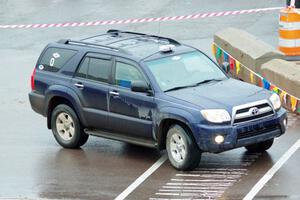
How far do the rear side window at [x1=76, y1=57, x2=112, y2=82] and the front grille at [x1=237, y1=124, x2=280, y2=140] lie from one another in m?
2.54

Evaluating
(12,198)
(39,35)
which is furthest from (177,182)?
(39,35)

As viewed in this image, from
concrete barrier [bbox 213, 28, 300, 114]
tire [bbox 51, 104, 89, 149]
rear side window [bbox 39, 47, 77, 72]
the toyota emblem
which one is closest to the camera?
the toyota emblem

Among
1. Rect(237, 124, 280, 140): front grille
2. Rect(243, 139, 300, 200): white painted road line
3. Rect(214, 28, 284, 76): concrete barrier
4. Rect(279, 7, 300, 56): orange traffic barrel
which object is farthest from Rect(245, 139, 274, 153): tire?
Rect(279, 7, 300, 56): orange traffic barrel

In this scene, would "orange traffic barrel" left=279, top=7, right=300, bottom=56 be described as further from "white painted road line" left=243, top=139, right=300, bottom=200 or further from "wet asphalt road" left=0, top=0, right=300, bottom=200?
"white painted road line" left=243, top=139, right=300, bottom=200

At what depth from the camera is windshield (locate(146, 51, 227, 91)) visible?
1343 centimetres

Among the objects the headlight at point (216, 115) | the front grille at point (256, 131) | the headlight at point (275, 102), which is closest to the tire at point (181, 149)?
the headlight at point (216, 115)

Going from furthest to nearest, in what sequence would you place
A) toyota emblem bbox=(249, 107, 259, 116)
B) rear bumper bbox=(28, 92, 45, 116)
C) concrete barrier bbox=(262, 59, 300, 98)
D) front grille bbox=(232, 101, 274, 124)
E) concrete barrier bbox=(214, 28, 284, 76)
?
concrete barrier bbox=(214, 28, 284, 76)
concrete barrier bbox=(262, 59, 300, 98)
rear bumper bbox=(28, 92, 45, 116)
toyota emblem bbox=(249, 107, 259, 116)
front grille bbox=(232, 101, 274, 124)

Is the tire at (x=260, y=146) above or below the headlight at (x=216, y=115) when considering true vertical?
below

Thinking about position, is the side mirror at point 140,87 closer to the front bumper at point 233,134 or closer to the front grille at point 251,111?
the front bumper at point 233,134

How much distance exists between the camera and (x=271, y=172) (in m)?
12.6

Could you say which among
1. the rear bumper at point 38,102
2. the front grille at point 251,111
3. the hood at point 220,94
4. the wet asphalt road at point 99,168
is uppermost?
the hood at point 220,94

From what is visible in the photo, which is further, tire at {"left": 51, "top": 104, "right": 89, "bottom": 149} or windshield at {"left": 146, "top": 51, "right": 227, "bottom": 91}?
tire at {"left": 51, "top": 104, "right": 89, "bottom": 149}

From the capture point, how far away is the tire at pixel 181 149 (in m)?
12.7

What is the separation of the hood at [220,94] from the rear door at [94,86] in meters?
1.27
